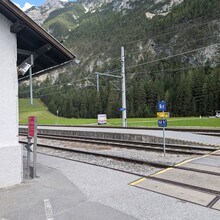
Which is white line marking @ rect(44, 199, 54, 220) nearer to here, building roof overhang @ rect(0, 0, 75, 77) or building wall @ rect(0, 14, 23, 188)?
building wall @ rect(0, 14, 23, 188)

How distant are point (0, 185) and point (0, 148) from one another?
2.95 ft

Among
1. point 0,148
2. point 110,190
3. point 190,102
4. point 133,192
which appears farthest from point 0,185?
point 190,102

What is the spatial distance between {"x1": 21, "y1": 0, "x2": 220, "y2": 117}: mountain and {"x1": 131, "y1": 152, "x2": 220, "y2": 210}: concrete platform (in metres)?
20.9

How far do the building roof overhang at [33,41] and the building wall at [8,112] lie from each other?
0.88 feet

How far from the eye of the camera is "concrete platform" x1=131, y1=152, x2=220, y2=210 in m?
5.21

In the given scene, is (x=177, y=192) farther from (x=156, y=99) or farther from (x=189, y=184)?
(x=156, y=99)

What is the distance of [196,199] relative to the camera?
512 cm

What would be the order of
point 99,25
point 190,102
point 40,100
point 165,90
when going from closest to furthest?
1. point 190,102
2. point 165,90
3. point 40,100
4. point 99,25

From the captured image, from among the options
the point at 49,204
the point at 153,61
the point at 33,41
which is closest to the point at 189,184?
the point at 49,204

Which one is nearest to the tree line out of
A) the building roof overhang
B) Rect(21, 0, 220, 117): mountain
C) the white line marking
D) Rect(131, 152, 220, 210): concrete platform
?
Rect(21, 0, 220, 117): mountain

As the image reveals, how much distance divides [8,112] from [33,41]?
2.37 meters

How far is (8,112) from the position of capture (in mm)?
6113

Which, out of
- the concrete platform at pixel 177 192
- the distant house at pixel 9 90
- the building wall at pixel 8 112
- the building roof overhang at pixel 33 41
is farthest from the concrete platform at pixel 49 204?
the building roof overhang at pixel 33 41

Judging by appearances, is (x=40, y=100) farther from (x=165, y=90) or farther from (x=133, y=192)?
(x=133, y=192)
